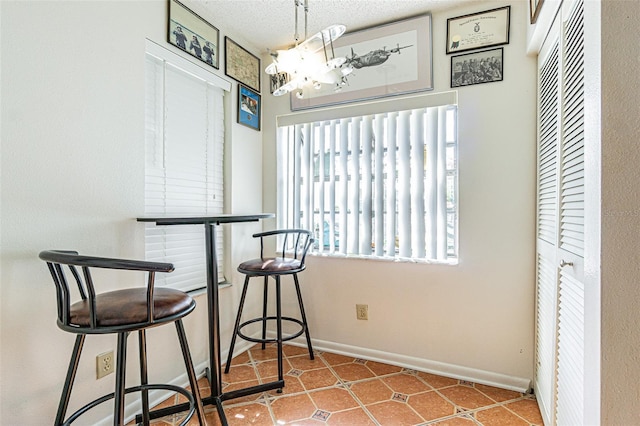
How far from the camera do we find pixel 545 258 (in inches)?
65.4

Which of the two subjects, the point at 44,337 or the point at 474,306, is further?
the point at 474,306

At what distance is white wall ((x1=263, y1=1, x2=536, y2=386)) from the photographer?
6.28ft

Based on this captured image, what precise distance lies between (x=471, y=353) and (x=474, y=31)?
2.02 m

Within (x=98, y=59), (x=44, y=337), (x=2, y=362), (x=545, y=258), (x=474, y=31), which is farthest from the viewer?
(x=474, y=31)

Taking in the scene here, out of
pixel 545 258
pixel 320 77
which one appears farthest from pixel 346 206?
pixel 545 258

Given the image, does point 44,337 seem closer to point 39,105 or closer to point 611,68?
point 39,105

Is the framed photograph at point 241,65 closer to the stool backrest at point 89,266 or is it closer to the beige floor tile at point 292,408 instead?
the stool backrest at point 89,266

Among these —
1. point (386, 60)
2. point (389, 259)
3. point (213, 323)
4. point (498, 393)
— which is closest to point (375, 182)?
point (389, 259)

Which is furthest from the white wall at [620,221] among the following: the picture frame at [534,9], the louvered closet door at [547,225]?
the picture frame at [534,9]

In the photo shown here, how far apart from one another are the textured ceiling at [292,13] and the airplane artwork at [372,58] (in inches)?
7.6

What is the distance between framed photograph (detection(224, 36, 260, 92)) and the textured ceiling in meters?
0.11

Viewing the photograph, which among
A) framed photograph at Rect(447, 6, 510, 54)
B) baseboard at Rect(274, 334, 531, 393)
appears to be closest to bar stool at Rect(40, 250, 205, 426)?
baseboard at Rect(274, 334, 531, 393)

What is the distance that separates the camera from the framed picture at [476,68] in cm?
196

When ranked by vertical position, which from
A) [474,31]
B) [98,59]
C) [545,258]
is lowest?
[545,258]
